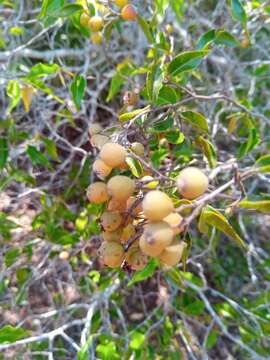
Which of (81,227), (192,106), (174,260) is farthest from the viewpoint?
(192,106)

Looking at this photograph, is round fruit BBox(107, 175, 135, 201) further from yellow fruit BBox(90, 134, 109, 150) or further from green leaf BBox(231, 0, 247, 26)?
green leaf BBox(231, 0, 247, 26)

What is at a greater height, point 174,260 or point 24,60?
point 24,60

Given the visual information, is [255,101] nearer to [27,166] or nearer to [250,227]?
[250,227]

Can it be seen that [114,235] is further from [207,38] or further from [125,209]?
[207,38]

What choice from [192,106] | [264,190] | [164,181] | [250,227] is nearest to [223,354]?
[250,227]

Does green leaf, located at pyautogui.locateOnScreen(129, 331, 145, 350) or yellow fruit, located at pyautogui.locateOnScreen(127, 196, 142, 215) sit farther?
green leaf, located at pyautogui.locateOnScreen(129, 331, 145, 350)

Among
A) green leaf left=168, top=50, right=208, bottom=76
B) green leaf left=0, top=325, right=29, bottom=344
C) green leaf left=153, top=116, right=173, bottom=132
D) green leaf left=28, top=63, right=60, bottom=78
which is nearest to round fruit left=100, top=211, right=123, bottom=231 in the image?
green leaf left=153, top=116, right=173, bottom=132

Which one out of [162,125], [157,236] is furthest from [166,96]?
[157,236]
